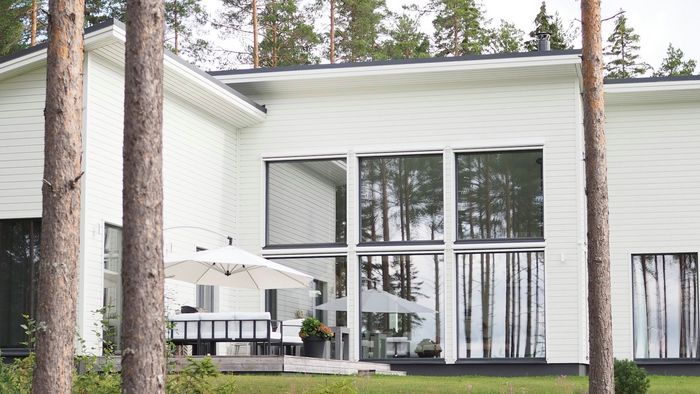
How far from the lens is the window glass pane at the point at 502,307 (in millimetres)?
18250

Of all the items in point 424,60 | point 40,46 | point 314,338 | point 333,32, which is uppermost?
point 333,32

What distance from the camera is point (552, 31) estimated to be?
35.9 metres

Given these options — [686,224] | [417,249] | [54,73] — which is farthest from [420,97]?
[54,73]

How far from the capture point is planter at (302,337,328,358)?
1667 cm

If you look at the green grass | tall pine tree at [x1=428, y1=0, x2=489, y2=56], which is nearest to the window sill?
the green grass

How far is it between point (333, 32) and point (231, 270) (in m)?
18.9

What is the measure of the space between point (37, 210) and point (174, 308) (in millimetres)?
2818

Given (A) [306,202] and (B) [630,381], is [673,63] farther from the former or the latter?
(B) [630,381]

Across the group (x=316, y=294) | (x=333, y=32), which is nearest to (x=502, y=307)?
(x=316, y=294)

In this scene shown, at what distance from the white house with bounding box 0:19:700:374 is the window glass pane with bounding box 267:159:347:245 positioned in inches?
1.1

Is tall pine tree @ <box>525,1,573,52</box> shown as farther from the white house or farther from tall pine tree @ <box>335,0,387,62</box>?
the white house

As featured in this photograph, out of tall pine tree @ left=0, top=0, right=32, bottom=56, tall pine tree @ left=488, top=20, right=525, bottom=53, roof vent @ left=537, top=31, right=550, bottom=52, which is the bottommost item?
roof vent @ left=537, top=31, right=550, bottom=52

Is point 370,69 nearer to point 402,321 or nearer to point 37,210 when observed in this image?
point 402,321

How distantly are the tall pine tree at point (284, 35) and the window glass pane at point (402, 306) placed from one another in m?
14.7
